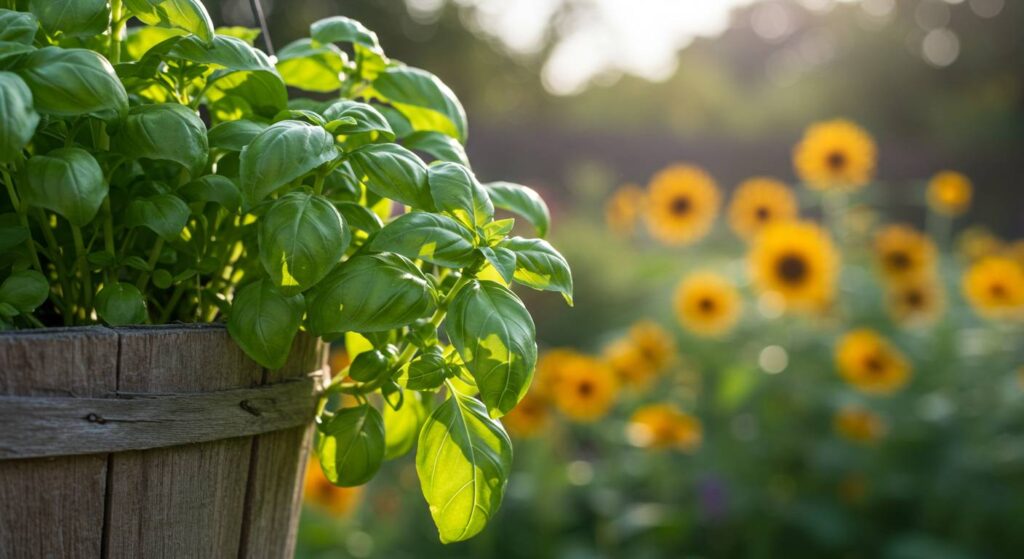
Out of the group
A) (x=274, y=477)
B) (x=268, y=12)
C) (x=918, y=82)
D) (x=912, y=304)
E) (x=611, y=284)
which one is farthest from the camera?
(x=918, y=82)

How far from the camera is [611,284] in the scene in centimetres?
472

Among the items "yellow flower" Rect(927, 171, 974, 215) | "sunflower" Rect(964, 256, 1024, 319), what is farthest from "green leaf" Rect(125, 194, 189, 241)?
"yellow flower" Rect(927, 171, 974, 215)

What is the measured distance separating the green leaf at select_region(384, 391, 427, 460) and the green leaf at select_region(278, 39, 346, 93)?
0.27 meters

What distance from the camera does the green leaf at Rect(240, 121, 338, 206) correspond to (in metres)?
0.56

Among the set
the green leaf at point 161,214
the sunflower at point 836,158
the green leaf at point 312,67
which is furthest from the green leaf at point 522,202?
the sunflower at point 836,158

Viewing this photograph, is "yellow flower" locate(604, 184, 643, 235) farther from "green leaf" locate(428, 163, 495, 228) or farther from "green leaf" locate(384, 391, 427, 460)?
"green leaf" locate(428, 163, 495, 228)

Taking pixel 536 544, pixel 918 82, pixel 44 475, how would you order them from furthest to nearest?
pixel 918 82, pixel 536 544, pixel 44 475

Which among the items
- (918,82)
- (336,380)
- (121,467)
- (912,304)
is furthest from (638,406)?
(918,82)

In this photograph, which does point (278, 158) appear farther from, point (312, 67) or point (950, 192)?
point (950, 192)

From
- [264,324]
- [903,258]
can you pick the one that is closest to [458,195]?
[264,324]

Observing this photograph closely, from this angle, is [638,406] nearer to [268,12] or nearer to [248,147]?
[248,147]

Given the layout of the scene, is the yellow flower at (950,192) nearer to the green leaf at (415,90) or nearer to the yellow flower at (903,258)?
the yellow flower at (903,258)

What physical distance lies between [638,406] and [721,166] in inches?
315

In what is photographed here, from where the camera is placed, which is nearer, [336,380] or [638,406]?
[336,380]
